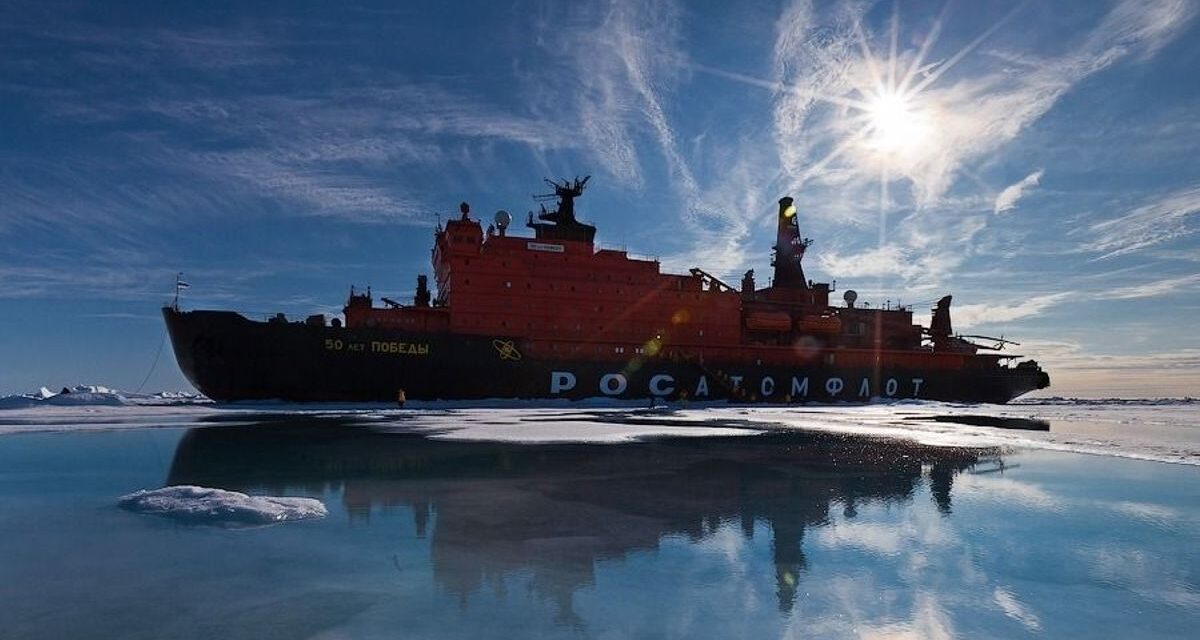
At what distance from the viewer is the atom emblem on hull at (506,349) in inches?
1103

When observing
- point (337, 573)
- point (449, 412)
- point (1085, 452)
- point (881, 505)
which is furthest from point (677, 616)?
point (449, 412)

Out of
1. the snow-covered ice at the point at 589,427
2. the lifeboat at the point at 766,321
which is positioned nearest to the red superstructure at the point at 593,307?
the lifeboat at the point at 766,321

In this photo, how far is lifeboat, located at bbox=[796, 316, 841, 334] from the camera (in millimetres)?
36062

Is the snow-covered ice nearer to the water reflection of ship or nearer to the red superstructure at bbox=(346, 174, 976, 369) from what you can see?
the water reflection of ship

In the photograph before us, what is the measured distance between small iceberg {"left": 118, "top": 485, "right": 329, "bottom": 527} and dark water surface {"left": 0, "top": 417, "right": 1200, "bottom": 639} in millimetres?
257

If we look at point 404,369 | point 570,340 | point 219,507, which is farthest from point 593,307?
point 219,507

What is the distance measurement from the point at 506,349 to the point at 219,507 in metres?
21.9

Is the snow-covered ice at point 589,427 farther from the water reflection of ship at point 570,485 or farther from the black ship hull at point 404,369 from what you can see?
the water reflection of ship at point 570,485

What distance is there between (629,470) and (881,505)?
12.3ft

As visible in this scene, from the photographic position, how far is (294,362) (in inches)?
989

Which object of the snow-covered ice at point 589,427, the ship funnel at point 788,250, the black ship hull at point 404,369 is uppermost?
the ship funnel at point 788,250

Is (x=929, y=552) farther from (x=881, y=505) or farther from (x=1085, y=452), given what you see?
(x=1085, y=452)

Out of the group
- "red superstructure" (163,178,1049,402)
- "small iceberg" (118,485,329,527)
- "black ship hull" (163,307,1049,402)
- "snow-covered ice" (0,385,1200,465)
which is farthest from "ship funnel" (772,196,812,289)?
"small iceberg" (118,485,329,527)

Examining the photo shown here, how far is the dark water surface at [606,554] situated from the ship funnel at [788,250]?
3140 cm
